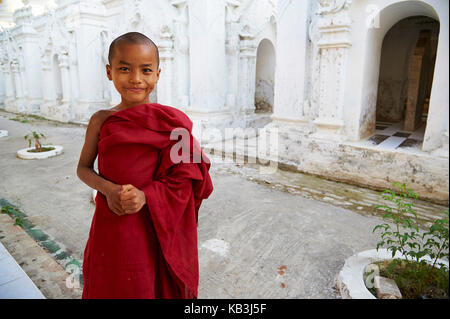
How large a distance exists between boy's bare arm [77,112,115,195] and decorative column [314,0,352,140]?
174 inches

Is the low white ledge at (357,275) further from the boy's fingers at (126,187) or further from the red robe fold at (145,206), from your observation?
the boy's fingers at (126,187)

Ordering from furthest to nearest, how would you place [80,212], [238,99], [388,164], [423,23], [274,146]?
[238,99] < [423,23] < [274,146] < [388,164] < [80,212]

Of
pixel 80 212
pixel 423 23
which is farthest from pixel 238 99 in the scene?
pixel 80 212

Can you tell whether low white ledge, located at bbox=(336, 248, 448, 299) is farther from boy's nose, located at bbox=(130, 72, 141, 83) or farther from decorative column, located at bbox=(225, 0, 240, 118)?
decorative column, located at bbox=(225, 0, 240, 118)

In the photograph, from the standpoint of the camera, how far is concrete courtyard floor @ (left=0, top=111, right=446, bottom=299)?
2.57 metres

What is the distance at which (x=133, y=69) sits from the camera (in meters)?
1.30

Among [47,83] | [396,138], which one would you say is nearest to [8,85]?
[47,83]

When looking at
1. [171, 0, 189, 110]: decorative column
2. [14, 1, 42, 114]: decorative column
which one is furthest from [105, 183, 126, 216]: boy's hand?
[14, 1, 42, 114]: decorative column

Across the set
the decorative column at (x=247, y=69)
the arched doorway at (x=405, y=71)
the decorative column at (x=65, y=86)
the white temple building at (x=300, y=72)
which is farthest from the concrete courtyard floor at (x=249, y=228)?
the decorative column at (x=65, y=86)

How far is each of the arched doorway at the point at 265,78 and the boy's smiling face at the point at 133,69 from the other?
355 inches

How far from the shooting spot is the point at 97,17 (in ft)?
37.0

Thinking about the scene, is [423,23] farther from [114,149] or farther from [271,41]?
[114,149]

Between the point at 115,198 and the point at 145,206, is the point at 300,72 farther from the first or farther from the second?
the point at 115,198

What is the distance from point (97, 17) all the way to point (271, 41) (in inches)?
258
